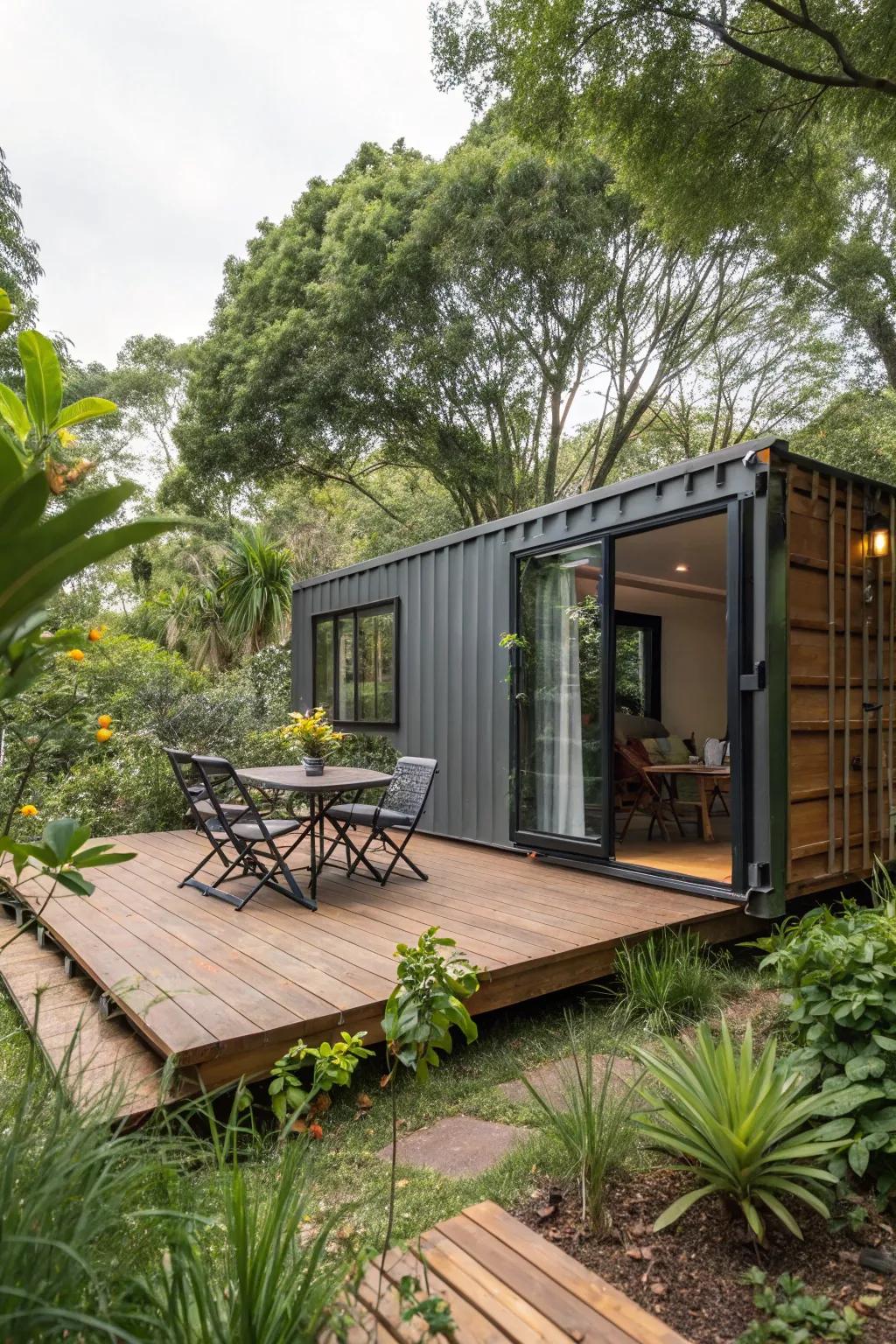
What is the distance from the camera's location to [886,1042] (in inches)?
72.9

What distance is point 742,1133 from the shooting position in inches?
64.4

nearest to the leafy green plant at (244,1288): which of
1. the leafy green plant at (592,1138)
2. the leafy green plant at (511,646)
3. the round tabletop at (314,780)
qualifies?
the leafy green plant at (592,1138)

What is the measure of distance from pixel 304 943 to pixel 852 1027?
226 centimetres

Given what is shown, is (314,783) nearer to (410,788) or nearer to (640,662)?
(410,788)

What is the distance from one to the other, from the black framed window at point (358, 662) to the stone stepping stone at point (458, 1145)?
483 centimetres

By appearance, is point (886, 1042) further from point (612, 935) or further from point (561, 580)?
point (561, 580)

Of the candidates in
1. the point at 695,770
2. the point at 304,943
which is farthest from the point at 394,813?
the point at 695,770

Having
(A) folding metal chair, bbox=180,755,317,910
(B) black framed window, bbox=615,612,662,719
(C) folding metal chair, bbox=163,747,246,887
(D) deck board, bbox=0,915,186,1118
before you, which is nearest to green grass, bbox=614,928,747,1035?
(A) folding metal chair, bbox=180,755,317,910

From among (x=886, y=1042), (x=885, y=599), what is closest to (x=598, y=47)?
(x=885, y=599)

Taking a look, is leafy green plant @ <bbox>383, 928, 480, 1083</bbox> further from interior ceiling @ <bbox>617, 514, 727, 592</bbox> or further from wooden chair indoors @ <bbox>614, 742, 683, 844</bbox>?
wooden chair indoors @ <bbox>614, 742, 683, 844</bbox>

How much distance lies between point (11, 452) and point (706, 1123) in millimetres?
1832

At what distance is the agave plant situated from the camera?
63.8 inches

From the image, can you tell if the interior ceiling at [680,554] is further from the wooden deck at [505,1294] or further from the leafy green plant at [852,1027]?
the wooden deck at [505,1294]

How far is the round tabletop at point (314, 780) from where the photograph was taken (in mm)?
4053
